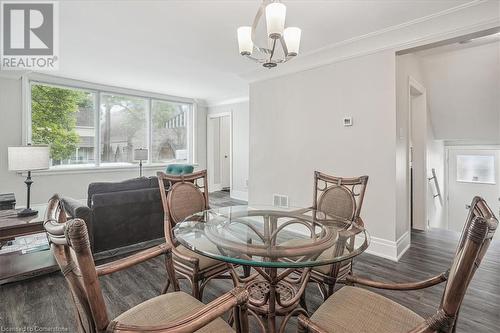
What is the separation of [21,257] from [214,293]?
2.07 meters

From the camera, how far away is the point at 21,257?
8.63 ft

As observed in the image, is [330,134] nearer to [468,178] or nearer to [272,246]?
[272,246]

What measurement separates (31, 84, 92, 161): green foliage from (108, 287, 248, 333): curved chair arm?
5.34 m

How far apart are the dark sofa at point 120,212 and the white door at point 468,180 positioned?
5692 mm

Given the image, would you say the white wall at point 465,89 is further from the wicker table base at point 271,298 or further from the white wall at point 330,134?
the wicker table base at point 271,298

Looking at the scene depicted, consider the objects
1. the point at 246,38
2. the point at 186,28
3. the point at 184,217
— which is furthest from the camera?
the point at 186,28

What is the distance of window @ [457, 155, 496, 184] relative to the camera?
5004 mm

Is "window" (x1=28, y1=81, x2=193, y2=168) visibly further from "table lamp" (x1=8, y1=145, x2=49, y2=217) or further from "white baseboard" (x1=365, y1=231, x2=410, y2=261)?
"white baseboard" (x1=365, y1=231, x2=410, y2=261)

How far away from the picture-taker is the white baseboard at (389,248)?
2908 millimetres

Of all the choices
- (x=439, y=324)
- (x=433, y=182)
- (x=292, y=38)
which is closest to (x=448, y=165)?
(x=433, y=182)

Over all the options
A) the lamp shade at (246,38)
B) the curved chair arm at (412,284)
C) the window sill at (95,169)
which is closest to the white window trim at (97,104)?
the window sill at (95,169)

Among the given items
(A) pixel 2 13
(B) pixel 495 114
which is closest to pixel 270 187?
(B) pixel 495 114

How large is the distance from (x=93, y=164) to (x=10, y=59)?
91.6 inches

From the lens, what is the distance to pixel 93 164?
18.1 ft
